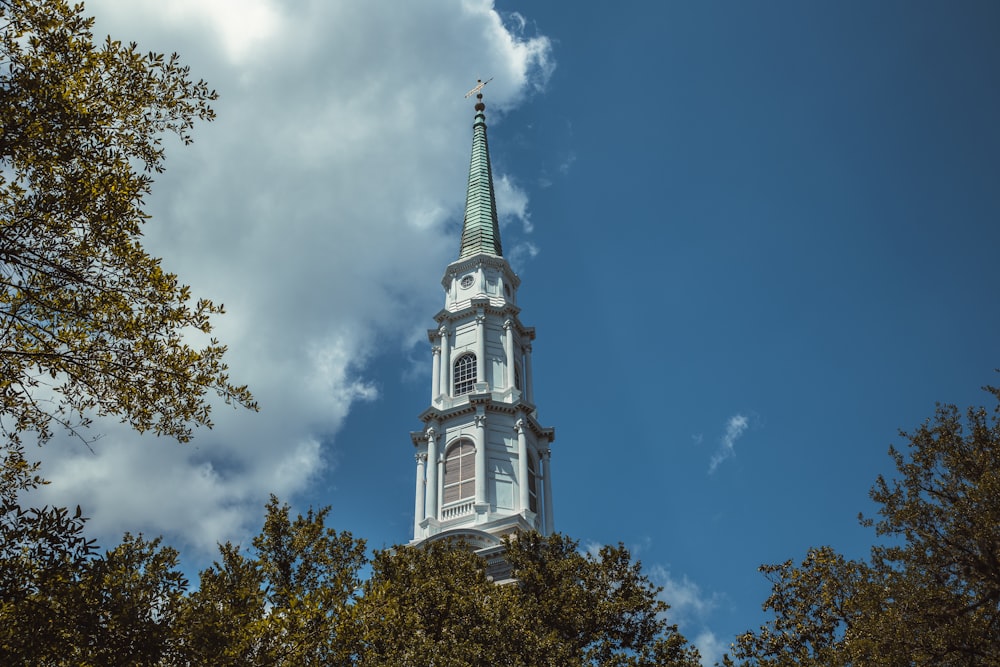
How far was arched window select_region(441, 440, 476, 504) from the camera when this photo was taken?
43.9 meters

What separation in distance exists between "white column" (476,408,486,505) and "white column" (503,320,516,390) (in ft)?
10.3

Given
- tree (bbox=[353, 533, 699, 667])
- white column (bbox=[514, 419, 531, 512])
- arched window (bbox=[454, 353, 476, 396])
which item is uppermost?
arched window (bbox=[454, 353, 476, 396])

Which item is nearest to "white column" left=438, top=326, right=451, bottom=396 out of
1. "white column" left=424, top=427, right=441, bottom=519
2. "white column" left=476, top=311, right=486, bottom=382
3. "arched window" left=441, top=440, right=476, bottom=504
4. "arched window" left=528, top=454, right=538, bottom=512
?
"white column" left=476, top=311, right=486, bottom=382

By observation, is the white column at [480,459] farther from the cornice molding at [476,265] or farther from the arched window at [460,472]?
the cornice molding at [476,265]

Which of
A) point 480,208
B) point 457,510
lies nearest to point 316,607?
point 457,510

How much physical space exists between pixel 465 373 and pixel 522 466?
289 inches

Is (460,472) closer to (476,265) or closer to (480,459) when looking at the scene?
(480,459)

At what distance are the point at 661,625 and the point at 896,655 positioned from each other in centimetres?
682

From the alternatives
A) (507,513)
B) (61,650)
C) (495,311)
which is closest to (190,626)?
(61,650)

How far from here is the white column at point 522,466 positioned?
141 feet

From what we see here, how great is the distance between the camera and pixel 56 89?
38.0ft

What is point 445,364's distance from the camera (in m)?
48.7

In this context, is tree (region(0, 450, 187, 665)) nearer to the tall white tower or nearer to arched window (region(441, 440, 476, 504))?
the tall white tower

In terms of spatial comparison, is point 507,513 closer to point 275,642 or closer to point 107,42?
Answer: point 275,642
